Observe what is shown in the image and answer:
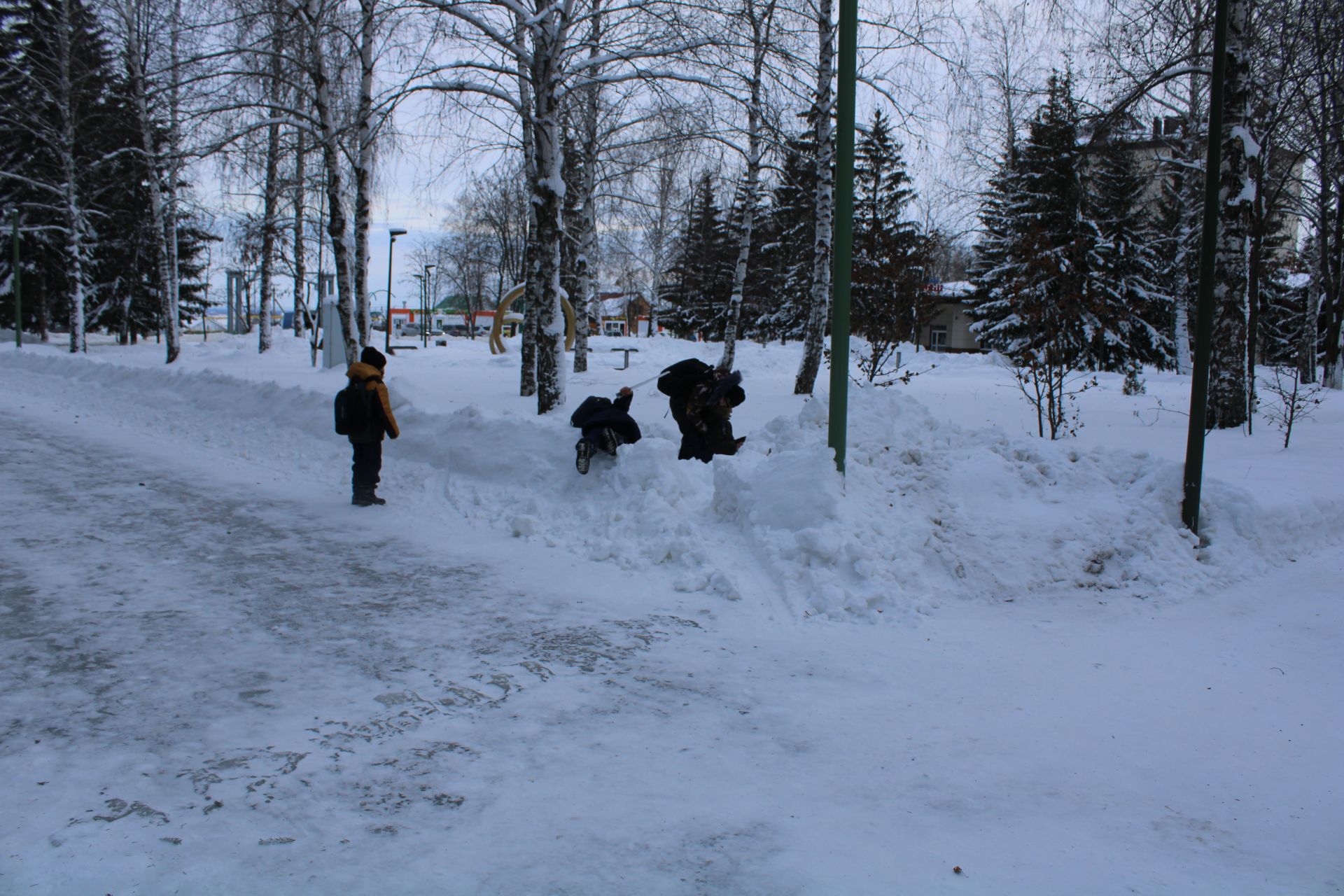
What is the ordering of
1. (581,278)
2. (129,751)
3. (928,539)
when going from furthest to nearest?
(581,278)
(928,539)
(129,751)

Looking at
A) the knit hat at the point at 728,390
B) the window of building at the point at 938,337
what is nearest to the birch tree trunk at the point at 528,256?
the knit hat at the point at 728,390

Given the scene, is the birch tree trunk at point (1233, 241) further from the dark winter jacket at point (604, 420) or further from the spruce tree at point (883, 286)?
the dark winter jacket at point (604, 420)

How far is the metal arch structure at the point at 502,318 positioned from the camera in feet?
71.3

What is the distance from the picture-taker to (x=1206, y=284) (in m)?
6.21

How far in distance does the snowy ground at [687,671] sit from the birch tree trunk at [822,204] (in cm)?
602

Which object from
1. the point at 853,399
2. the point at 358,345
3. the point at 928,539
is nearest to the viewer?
the point at 928,539

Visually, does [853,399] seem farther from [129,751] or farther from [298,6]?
[298,6]

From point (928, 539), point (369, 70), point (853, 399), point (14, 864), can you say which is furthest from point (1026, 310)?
point (369, 70)

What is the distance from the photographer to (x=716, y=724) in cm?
383

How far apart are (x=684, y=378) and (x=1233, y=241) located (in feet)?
23.8

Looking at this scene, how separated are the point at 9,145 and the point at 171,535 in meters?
32.3

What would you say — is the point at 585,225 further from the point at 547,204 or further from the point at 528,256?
the point at 547,204

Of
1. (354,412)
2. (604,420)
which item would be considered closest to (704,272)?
(354,412)

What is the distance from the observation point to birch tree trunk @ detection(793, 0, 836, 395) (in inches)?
521
